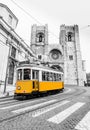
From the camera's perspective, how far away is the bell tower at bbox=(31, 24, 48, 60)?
39750 millimetres

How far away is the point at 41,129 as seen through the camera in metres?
3.24

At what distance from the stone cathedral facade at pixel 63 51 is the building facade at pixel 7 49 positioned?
19618 mm

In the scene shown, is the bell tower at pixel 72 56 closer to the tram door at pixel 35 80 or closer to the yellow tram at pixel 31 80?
the yellow tram at pixel 31 80

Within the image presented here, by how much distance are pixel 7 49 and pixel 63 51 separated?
27321 mm

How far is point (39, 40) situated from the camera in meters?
41.5

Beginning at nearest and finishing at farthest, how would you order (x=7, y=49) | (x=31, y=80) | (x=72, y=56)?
1. (x=31, y=80)
2. (x=7, y=49)
3. (x=72, y=56)

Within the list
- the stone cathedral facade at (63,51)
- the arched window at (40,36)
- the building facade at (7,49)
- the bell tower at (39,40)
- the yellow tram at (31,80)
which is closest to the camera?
the yellow tram at (31,80)

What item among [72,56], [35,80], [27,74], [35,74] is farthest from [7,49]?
[72,56]

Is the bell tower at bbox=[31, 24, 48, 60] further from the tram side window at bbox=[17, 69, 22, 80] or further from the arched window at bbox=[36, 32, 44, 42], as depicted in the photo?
the tram side window at bbox=[17, 69, 22, 80]

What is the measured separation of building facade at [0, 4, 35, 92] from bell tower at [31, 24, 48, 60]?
1922cm

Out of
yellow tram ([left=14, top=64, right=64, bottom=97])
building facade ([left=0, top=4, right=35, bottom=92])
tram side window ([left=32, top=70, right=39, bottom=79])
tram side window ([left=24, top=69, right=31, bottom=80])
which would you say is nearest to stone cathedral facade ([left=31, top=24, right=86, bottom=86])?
building facade ([left=0, top=4, right=35, bottom=92])

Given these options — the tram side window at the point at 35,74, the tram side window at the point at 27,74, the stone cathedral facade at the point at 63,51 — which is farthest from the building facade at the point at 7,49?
the stone cathedral facade at the point at 63,51

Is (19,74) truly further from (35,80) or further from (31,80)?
(35,80)

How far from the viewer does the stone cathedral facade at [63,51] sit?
3744cm
